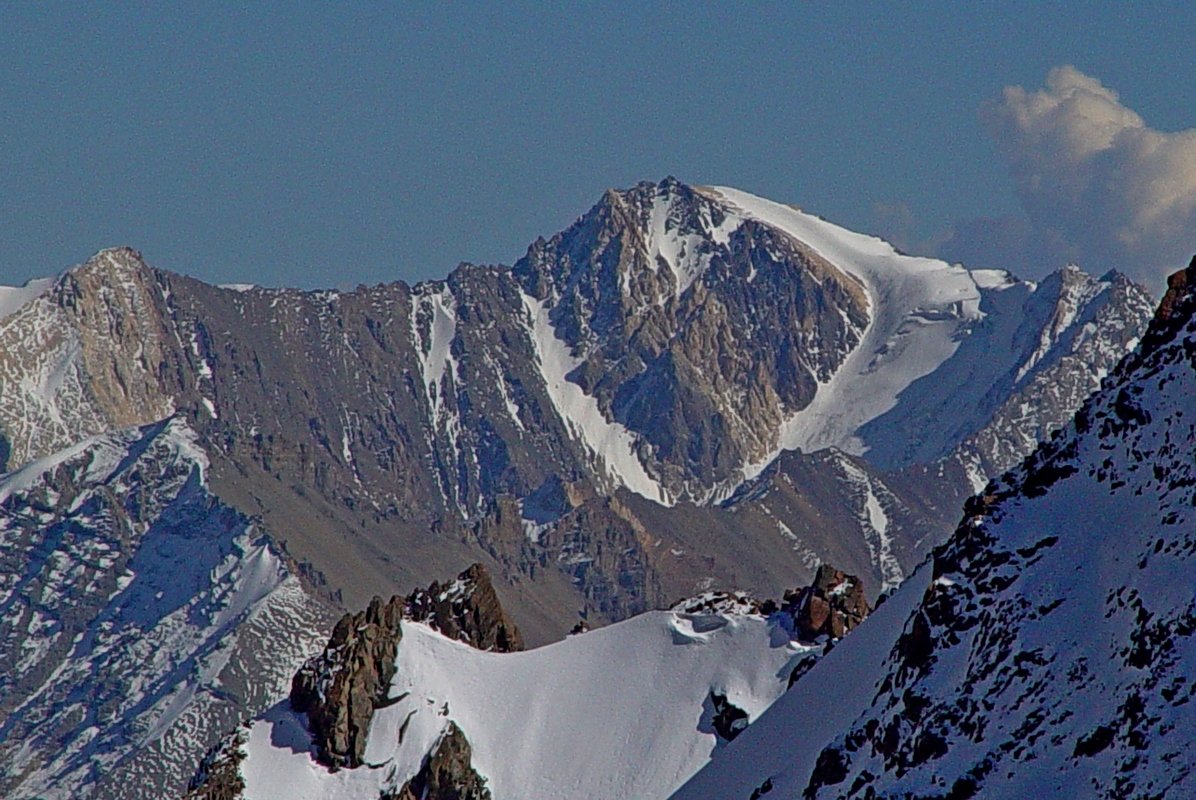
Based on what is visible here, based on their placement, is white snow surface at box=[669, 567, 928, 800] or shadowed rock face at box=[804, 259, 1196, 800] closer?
shadowed rock face at box=[804, 259, 1196, 800]

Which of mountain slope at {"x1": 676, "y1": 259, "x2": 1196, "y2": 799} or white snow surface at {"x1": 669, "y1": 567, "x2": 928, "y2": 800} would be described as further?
white snow surface at {"x1": 669, "y1": 567, "x2": 928, "y2": 800}

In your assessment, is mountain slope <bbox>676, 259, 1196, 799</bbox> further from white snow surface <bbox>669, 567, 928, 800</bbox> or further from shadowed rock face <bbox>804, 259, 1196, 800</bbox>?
white snow surface <bbox>669, 567, 928, 800</bbox>

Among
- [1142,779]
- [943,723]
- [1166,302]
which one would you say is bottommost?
[1142,779]

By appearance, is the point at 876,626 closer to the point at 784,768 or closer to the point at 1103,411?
the point at 784,768

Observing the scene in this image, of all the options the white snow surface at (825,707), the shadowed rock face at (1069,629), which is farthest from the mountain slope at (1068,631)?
the white snow surface at (825,707)

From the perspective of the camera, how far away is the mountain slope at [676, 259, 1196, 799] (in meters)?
131

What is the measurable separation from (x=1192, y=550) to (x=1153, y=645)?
551 cm

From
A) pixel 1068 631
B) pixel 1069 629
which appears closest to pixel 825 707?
pixel 1069 629

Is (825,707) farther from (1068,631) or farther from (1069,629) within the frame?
(1068,631)

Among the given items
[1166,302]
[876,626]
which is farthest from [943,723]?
[876,626]

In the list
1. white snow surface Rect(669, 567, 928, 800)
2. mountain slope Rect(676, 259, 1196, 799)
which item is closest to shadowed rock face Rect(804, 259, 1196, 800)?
mountain slope Rect(676, 259, 1196, 799)

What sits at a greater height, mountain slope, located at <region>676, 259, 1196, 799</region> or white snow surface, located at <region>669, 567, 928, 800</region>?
white snow surface, located at <region>669, 567, 928, 800</region>

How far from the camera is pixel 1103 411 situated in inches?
6078

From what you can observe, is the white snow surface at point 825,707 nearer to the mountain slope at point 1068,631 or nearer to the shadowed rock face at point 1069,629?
the mountain slope at point 1068,631
